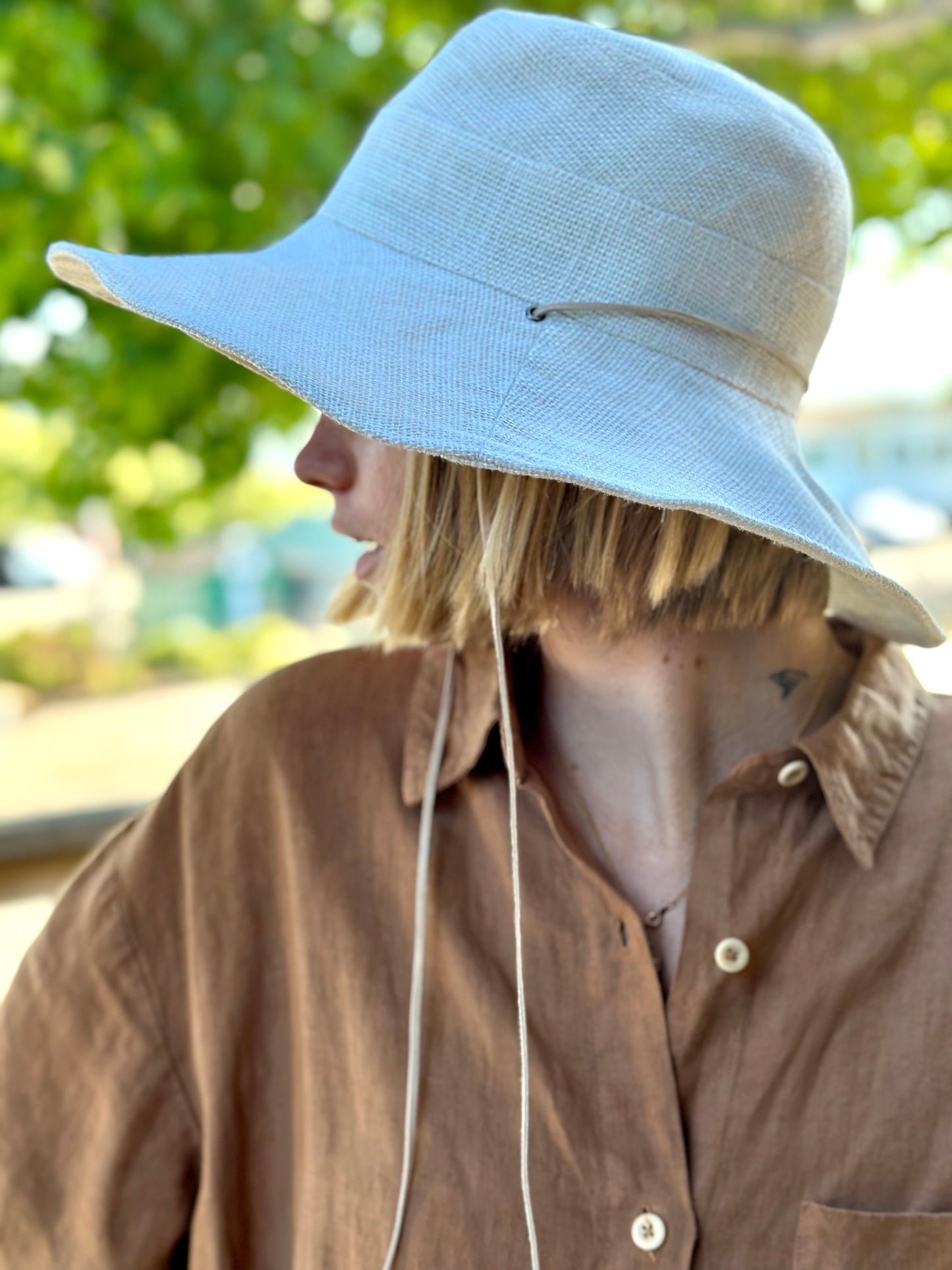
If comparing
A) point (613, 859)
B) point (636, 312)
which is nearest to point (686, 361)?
point (636, 312)

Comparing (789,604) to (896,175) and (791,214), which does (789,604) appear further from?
(896,175)

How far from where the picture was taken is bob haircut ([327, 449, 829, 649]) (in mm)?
961

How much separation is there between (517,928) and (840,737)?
1.08ft

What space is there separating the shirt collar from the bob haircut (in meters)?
0.08

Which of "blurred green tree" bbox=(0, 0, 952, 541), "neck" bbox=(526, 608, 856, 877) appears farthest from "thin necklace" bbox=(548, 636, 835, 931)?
"blurred green tree" bbox=(0, 0, 952, 541)

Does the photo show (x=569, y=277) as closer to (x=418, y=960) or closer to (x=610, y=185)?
(x=610, y=185)

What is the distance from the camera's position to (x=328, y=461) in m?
1.03

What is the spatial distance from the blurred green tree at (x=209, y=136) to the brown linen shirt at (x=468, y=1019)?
138cm

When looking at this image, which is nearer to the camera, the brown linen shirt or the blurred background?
the brown linen shirt

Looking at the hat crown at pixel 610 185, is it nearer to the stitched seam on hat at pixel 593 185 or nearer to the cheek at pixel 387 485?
the stitched seam on hat at pixel 593 185

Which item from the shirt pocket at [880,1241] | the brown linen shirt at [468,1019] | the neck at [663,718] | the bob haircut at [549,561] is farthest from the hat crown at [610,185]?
the shirt pocket at [880,1241]

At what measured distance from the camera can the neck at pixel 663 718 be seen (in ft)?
3.58

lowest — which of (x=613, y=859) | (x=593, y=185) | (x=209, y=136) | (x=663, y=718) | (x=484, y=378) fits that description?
(x=613, y=859)

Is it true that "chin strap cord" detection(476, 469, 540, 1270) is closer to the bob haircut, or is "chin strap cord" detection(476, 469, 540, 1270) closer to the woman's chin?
the bob haircut
